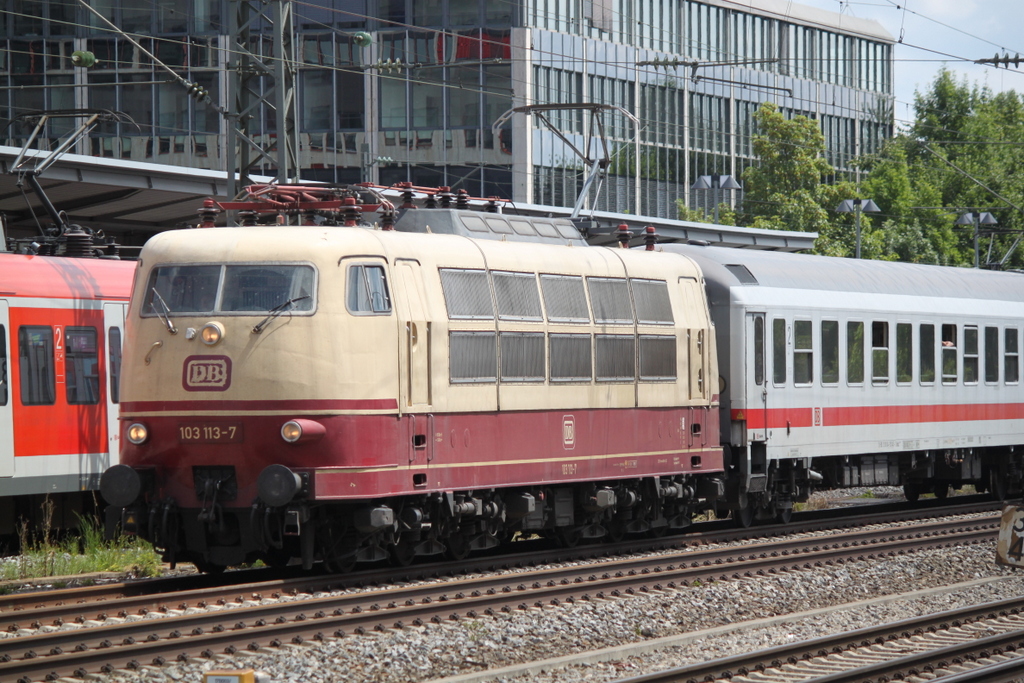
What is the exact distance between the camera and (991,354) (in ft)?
79.3

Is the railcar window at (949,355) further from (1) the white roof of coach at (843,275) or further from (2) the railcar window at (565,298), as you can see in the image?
(2) the railcar window at (565,298)

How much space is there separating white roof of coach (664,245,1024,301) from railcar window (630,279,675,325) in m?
1.92

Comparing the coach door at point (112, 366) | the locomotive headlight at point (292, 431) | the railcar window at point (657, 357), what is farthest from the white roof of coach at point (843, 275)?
the locomotive headlight at point (292, 431)

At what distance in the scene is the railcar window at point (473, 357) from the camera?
47.9 ft

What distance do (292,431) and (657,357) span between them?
18.4 ft

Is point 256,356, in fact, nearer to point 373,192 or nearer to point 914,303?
point 373,192

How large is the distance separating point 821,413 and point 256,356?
9481 millimetres

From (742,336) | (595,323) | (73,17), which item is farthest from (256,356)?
(73,17)

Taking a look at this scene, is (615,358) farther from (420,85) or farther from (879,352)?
(420,85)

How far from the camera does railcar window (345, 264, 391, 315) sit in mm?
13680

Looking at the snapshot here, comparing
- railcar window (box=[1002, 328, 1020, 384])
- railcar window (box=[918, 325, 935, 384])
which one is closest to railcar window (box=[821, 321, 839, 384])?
railcar window (box=[918, 325, 935, 384])

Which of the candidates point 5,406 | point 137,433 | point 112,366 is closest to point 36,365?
point 5,406

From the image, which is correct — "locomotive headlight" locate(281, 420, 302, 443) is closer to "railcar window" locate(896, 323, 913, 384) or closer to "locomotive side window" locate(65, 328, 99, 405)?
"locomotive side window" locate(65, 328, 99, 405)

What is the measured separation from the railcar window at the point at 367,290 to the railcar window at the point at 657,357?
166 inches
